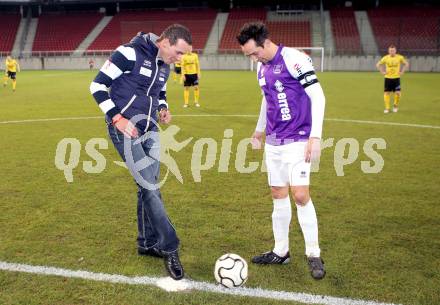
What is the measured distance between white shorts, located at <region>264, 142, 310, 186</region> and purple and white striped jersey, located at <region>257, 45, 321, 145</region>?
0.22 ft

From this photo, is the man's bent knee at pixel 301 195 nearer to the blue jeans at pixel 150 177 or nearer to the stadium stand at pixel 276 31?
the blue jeans at pixel 150 177

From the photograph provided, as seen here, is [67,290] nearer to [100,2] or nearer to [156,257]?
[156,257]

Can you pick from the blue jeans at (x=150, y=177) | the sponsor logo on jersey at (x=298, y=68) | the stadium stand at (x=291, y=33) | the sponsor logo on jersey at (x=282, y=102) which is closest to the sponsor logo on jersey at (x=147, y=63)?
the blue jeans at (x=150, y=177)

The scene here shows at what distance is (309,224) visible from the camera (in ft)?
13.7

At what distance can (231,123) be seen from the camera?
1249cm

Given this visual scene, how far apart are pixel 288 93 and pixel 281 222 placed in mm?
1336

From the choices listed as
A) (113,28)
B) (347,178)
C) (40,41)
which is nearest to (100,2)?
(113,28)

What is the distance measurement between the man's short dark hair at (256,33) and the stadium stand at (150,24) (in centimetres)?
4385

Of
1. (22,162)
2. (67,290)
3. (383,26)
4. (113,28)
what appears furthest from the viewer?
(113,28)

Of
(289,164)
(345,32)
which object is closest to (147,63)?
(289,164)

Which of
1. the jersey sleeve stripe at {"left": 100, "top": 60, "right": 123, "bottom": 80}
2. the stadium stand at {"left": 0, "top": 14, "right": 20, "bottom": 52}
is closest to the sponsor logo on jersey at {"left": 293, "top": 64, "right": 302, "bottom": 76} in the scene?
the jersey sleeve stripe at {"left": 100, "top": 60, "right": 123, "bottom": 80}

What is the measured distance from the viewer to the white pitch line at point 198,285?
3701 mm

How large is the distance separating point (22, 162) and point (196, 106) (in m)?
8.60

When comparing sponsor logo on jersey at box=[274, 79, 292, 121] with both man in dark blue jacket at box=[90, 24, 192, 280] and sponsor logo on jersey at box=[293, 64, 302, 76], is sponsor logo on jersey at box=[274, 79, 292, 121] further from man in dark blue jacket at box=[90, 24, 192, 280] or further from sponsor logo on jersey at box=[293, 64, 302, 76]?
man in dark blue jacket at box=[90, 24, 192, 280]
